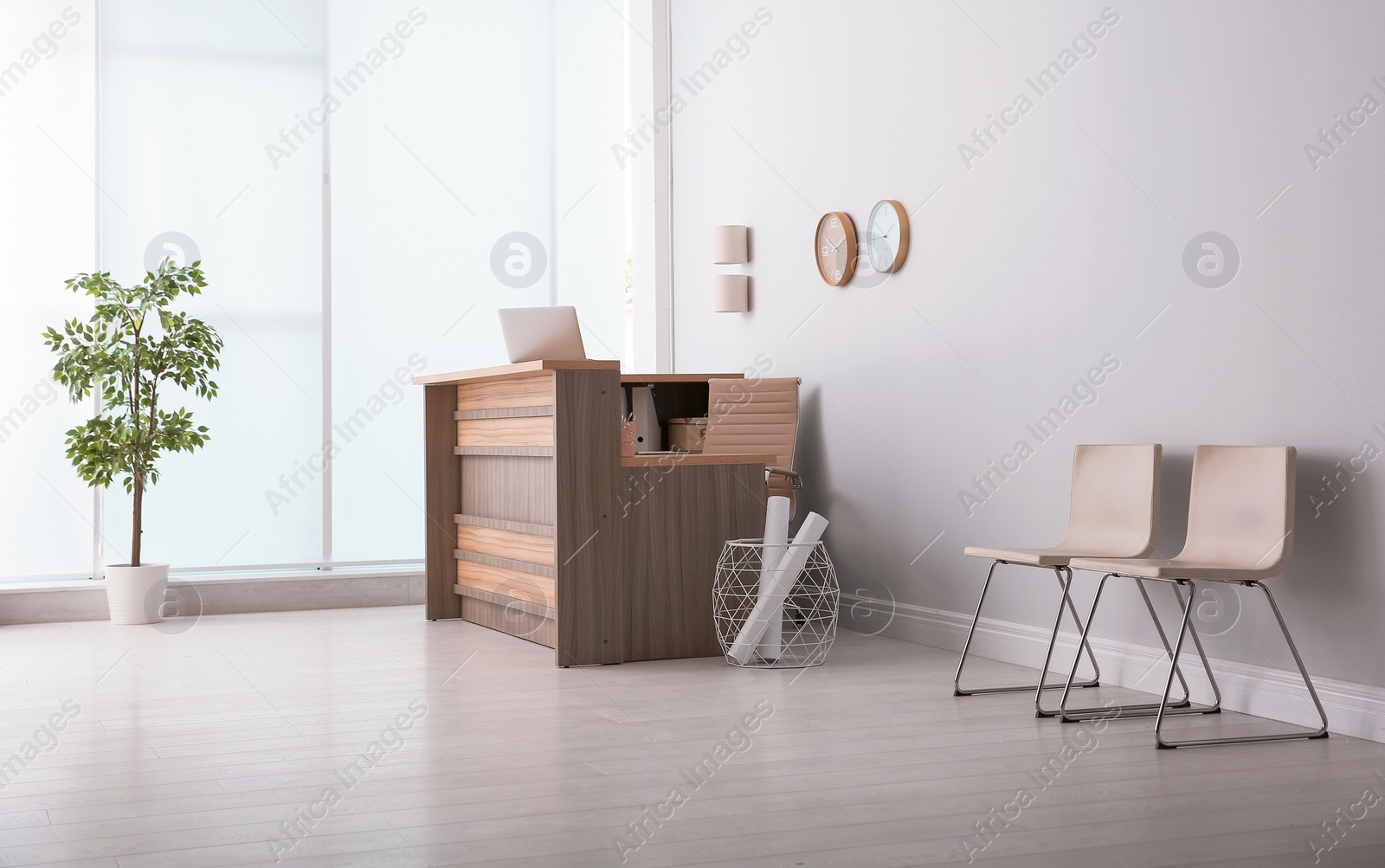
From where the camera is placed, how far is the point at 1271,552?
3156 millimetres

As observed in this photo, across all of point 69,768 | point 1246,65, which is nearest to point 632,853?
point 69,768

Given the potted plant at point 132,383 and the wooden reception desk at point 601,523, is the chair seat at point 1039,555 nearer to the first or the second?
the wooden reception desk at point 601,523

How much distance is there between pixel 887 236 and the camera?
5.01 m

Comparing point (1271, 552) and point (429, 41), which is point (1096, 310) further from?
point (429, 41)

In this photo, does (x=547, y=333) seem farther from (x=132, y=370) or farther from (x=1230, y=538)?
(x=1230, y=538)

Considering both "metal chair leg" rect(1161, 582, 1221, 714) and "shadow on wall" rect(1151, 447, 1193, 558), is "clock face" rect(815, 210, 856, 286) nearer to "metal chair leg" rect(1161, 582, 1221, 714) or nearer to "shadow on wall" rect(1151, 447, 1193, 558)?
"shadow on wall" rect(1151, 447, 1193, 558)

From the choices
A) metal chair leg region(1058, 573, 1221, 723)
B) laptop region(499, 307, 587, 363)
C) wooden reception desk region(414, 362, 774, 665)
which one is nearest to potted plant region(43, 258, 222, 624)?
wooden reception desk region(414, 362, 774, 665)

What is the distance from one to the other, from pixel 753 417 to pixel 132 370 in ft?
8.93

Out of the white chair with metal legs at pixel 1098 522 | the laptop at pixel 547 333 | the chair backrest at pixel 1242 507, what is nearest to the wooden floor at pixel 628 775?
the white chair with metal legs at pixel 1098 522

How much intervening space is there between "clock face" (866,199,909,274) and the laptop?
1269 mm

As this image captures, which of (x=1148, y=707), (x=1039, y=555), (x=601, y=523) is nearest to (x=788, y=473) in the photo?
(x=601, y=523)

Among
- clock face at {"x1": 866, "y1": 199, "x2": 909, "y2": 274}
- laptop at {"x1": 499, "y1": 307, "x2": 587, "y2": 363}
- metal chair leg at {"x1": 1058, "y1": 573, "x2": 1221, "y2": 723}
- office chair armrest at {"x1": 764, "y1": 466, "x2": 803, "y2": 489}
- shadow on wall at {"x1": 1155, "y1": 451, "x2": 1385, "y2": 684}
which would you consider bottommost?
metal chair leg at {"x1": 1058, "y1": 573, "x2": 1221, "y2": 723}

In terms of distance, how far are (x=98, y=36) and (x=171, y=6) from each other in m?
0.37

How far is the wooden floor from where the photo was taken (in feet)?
7.45
